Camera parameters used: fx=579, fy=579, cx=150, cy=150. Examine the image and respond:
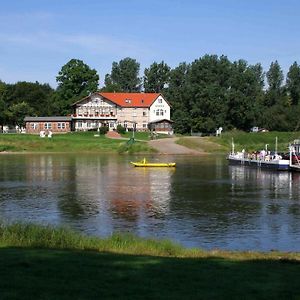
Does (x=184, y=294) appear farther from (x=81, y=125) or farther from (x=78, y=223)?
(x=81, y=125)

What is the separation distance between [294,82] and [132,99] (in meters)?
51.2

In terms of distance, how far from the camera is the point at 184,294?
11078 mm

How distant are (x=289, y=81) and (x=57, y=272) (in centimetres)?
16263

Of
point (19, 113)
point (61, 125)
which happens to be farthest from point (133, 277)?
point (19, 113)

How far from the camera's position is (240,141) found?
11575 centimetres

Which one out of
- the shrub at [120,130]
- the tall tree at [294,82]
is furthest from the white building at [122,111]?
the tall tree at [294,82]

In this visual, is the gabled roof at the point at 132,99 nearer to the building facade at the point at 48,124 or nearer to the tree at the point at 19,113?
the building facade at the point at 48,124

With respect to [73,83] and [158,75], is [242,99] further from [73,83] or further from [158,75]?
[158,75]

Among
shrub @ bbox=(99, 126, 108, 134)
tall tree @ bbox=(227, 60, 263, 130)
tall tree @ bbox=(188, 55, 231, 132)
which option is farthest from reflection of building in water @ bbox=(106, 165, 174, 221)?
tall tree @ bbox=(227, 60, 263, 130)

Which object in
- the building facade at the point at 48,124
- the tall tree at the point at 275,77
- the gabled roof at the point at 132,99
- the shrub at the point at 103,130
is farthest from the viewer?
the tall tree at the point at 275,77

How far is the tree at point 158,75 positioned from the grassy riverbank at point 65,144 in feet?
219

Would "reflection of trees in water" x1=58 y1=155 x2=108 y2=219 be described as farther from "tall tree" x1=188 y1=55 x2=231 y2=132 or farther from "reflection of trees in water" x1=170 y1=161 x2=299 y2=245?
"tall tree" x1=188 y1=55 x2=231 y2=132

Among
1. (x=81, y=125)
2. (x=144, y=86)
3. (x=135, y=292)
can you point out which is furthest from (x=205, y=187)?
(x=144, y=86)

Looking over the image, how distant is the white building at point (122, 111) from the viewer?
13675 centimetres
